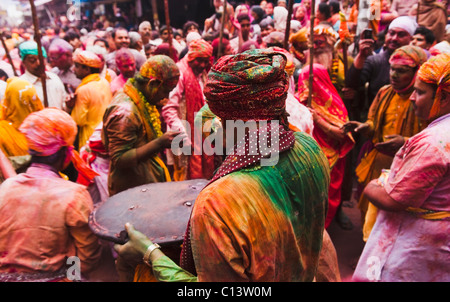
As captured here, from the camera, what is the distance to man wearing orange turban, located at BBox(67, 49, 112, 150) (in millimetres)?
4750

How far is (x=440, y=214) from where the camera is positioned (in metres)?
2.31

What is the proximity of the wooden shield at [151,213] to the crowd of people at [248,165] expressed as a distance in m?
0.15

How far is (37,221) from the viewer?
228 centimetres

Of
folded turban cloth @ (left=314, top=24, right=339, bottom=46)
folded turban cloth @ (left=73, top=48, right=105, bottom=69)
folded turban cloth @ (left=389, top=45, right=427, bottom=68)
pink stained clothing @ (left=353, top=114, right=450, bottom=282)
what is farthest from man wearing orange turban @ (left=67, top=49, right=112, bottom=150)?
pink stained clothing @ (left=353, top=114, right=450, bottom=282)

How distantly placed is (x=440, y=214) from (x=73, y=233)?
2.32m

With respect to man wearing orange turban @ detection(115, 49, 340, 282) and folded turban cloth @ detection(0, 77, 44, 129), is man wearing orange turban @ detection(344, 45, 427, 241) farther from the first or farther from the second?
folded turban cloth @ detection(0, 77, 44, 129)

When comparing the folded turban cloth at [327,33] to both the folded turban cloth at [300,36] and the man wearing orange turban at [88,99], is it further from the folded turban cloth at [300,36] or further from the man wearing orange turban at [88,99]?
the man wearing orange turban at [88,99]

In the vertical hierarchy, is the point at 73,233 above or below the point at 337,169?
above

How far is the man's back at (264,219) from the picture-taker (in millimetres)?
1313

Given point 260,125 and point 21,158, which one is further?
point 21,158

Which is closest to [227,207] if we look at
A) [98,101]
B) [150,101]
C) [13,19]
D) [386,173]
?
[386,173]

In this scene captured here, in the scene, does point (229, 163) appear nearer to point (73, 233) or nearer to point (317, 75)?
point (73, 233)

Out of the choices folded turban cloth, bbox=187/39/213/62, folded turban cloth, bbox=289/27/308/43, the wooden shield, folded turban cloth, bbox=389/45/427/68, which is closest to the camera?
the wooden shield

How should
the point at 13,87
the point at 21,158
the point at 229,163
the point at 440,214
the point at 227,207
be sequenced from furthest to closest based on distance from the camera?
the point at 13,87 < the point at 21,158 < the point at 440,214 < the point at 229,163 < the point at 227,207
